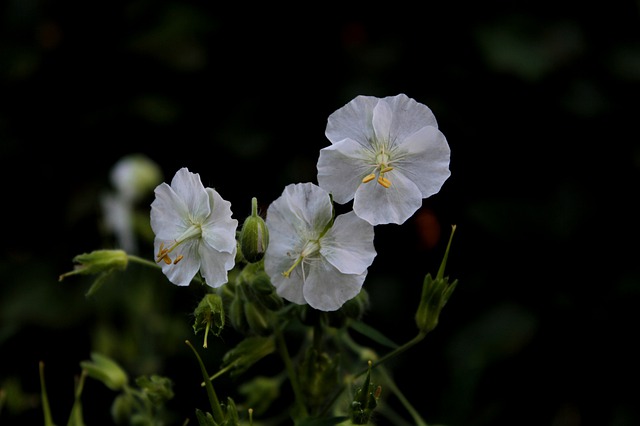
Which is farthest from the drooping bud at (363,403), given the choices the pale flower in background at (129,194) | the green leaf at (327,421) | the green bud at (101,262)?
the pale flower in background at (129,194)

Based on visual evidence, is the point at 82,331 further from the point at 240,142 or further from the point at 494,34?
the point at 494,34

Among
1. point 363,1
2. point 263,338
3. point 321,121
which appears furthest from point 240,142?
point 263,338

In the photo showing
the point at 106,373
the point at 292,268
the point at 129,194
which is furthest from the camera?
the point at 129,194

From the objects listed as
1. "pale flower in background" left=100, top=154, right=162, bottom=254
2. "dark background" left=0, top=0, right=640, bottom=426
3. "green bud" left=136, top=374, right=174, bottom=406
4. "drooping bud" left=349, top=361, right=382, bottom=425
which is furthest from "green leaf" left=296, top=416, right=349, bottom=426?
"pale flower in background" left=100, top=154, right=162, bottom=254

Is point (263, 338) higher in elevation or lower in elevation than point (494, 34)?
lower

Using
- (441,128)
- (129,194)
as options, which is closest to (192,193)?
(129,194)

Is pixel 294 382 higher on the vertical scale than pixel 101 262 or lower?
lower

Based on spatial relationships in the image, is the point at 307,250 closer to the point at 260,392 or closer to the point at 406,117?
the point at 406,117
